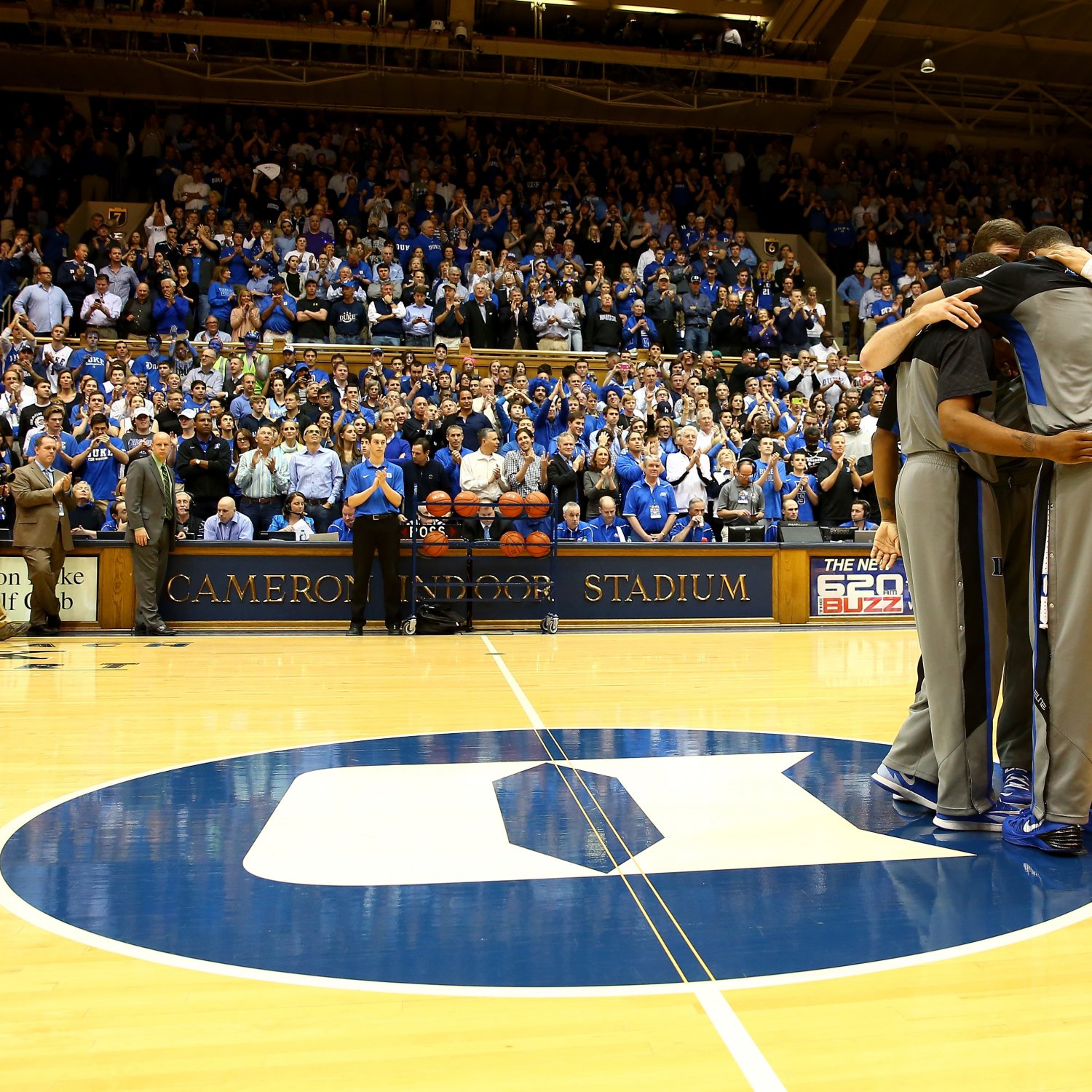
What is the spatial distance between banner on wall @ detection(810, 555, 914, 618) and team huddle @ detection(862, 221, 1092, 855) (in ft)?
26.7

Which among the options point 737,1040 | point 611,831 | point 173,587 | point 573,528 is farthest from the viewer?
point 573,528

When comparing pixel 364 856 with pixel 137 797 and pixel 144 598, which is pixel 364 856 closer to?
pixel 137 797

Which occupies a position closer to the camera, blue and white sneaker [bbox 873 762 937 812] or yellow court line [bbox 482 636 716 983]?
yellow court line [bbox 482 636 716 983]

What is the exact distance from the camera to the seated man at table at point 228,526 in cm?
1205

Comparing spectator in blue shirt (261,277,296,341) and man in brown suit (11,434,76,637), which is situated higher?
spectator in blue shirt (261,277,296,341)

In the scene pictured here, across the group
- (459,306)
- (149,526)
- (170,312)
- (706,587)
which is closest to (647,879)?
(149,526)

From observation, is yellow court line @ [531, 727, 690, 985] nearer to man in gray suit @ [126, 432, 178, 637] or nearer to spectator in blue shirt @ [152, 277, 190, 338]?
man in gray suit @ [126, 432, 178, 637]

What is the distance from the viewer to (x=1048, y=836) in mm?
3652

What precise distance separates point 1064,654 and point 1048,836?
61cm

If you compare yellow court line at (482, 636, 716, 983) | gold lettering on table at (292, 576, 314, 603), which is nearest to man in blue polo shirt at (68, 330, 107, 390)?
gold lettering on table at (292, 576, 314, 603)

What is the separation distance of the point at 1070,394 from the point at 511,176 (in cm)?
1857

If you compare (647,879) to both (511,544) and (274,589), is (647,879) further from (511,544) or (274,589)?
(274,589)

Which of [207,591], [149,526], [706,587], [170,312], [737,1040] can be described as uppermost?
[170,312]

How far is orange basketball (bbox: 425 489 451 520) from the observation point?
11727mm
